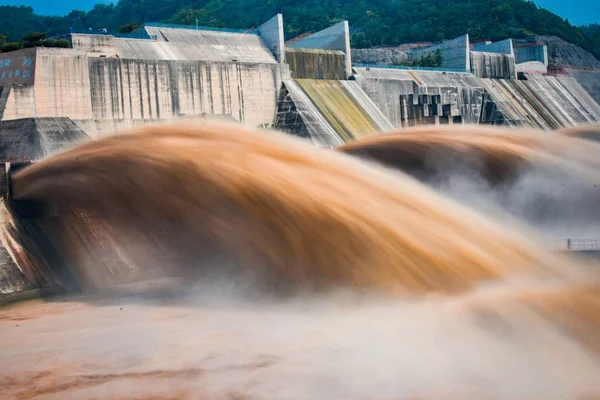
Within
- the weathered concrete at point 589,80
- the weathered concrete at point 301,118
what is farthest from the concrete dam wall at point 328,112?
the weathered concrete at point 589,80

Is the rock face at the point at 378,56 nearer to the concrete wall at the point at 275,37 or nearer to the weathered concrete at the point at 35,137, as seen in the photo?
the concrete wall at the point at 275,37

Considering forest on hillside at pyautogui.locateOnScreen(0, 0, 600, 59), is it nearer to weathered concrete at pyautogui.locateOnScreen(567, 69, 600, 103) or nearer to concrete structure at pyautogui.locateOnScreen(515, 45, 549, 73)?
weathered concrete at pyautogui.locateOnScreen(567, 69, 600, 103)

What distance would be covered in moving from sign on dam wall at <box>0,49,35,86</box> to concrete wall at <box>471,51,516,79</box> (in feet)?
126

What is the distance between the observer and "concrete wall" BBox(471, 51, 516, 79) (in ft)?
208

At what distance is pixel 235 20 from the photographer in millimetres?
121062

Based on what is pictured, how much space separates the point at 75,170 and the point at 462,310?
9219 mm

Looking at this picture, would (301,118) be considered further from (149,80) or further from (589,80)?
(589,80)

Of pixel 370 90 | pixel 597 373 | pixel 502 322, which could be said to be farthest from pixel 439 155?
pixel 370 90

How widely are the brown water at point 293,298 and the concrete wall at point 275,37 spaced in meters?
29.7

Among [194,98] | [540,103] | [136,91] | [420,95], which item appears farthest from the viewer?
[540,103]

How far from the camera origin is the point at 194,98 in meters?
39.8

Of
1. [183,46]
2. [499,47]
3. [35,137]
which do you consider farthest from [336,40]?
[35,137]

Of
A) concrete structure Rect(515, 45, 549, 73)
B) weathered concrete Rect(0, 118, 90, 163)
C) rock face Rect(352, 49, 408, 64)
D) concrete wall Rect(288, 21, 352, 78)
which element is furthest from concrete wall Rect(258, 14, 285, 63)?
rock face Rect(352, 49, 408, 64)

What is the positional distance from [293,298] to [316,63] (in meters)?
35.5
